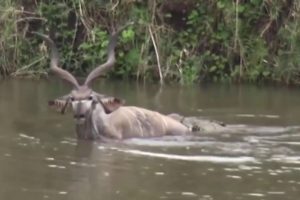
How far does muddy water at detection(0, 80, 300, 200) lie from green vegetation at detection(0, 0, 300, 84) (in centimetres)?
281

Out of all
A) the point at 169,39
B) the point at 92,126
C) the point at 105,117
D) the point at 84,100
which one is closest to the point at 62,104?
the point at 84,100

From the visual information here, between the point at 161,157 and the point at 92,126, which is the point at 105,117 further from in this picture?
the point at 161,157

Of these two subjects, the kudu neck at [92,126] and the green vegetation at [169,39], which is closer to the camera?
the kudu neck at [92,126]

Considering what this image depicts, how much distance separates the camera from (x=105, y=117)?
1242 cm

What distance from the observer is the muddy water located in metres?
9.12

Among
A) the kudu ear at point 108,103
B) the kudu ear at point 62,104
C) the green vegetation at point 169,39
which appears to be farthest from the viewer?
the green vegetation at point 169,39

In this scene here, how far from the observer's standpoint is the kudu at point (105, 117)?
12.1m

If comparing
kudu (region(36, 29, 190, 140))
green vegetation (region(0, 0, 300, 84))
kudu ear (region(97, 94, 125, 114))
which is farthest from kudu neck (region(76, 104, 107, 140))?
green vegetation (region(0, 0, 300, 84))

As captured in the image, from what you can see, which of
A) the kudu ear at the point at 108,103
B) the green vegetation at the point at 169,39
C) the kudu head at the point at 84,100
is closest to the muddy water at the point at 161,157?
the kudu head at the point at 84,100

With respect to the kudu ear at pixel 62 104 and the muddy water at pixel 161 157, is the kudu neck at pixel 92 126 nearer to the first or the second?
the muddy water at pixel 161 157

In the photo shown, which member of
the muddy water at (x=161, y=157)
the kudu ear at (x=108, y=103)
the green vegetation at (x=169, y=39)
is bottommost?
the muddy water at (x=161, y=157)

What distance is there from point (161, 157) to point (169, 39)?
9084 mm

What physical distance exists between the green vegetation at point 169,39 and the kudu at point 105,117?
597cm

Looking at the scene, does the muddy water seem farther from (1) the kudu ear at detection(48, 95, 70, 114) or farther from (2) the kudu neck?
(1) the kudu ear at detection(48, 95, 70, 114)
